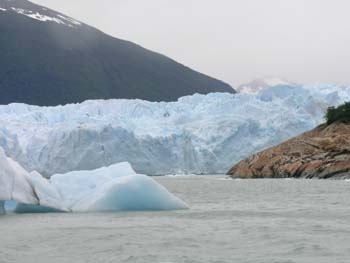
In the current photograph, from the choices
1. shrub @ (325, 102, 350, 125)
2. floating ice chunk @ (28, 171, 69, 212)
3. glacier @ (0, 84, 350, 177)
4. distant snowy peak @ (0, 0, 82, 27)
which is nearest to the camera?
floating ice chunk @ (28, 171, 69, 212)

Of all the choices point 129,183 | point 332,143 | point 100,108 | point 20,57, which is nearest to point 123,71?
point 20,57

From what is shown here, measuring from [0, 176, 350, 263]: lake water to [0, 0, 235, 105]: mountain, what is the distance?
93.0 meters

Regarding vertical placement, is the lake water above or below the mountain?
below

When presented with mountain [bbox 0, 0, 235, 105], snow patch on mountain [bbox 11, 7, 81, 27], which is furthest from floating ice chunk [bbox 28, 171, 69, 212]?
snow patch on mountain [bbox 11, 7, 81, 27]

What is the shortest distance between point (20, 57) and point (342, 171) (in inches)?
3506

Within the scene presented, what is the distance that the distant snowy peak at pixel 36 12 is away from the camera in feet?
443

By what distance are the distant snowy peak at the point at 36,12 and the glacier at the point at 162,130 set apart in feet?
230

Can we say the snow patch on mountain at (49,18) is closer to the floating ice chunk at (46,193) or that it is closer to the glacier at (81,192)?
the glacier at (81,192)

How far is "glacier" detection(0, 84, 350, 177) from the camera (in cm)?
5397

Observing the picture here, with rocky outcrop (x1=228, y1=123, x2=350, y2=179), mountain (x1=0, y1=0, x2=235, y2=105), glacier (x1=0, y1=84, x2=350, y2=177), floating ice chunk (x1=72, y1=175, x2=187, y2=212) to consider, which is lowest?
floating ice chunk (x1=72, y1=175, x2=187, y2=212)

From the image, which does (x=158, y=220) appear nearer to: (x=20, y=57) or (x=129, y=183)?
(x=129, y=183)

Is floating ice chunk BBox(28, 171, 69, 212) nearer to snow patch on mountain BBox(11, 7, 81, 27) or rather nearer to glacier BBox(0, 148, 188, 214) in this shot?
glacier BBox(0, 148, 188, 214)

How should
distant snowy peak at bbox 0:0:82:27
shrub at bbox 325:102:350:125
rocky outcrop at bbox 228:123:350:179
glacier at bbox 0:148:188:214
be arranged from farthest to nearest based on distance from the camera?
1. distant snowy peak at bbox 0:0:82:27
2. shrub at bbox 325:102:350:125
3. rocky outcrop at bbox 228:123:350:179
4. glacier at bbox 0:148:188:214

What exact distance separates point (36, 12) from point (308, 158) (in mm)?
104126
